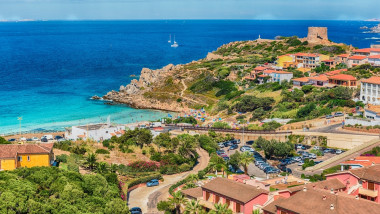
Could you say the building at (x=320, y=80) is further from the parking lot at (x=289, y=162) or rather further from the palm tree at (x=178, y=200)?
the palm tree at (x=178, y=200)

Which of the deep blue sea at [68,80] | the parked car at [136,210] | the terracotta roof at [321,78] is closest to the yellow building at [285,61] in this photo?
the terracotta roof at [321,78]

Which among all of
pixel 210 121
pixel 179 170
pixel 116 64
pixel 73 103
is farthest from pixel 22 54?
pixel 179 170

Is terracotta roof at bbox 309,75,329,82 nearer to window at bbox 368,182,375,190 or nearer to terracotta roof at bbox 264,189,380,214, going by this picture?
window at bbox 368,182,375,190

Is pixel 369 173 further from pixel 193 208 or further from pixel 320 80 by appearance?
pixel 320 80

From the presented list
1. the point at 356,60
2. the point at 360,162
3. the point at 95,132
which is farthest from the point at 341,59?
the point at 360,162

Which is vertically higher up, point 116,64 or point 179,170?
point 116,64

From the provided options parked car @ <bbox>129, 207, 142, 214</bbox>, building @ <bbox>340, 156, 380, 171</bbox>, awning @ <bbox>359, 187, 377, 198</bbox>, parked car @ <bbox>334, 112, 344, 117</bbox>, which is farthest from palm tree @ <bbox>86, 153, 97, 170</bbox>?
parked car @ <bbox>334, 112, 344, 117</bbox>

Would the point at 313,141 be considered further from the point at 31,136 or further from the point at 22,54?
the point at 22,54
